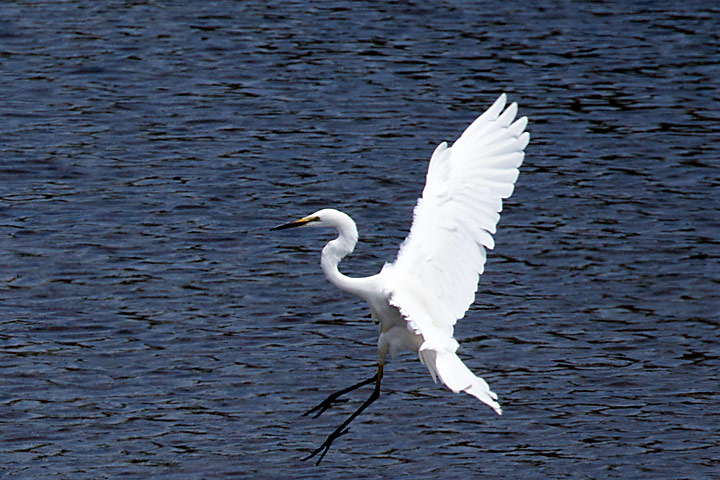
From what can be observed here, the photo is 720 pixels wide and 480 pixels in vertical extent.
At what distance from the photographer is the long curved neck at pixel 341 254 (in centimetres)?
728

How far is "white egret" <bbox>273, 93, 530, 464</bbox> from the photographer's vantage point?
7086 millimetres

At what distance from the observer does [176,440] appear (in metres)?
8.33

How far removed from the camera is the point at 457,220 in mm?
7207

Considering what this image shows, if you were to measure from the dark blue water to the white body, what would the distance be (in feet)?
4.13

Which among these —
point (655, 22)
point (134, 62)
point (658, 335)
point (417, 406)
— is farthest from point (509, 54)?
point (417, 406)

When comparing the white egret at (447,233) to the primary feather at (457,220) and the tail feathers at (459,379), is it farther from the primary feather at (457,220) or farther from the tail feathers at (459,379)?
the tail feathers at (459,379)

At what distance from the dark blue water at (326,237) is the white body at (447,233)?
126cm

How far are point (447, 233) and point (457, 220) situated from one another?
3.4 inches

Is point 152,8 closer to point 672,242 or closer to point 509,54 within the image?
point 509,54

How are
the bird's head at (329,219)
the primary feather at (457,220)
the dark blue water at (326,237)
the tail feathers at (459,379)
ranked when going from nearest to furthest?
the tail feathers at (459,379), the primary feather at (457,220), the bird's head at (329,219), the dark blue water at (326,237)

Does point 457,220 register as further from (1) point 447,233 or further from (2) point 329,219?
(2) point 329,219

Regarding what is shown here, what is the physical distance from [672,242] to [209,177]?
12.9 ft

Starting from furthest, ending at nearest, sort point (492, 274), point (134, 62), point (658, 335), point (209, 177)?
point (134, 62) → point (209, 177) → point (492, 274) → point (658, 335)

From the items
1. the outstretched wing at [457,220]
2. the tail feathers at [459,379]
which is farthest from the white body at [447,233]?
the tail feathers at [459,379]
